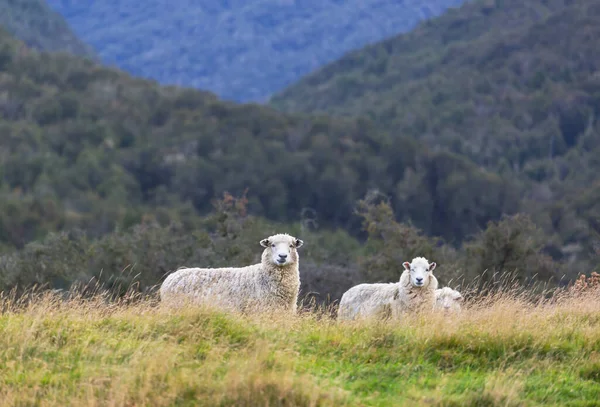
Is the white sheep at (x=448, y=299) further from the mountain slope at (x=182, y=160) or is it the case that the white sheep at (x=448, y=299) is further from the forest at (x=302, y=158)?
the mountain slope at (x=182, y=160)

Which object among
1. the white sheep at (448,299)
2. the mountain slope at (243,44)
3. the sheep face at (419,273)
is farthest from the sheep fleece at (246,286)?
the mountain slope at (243,44)

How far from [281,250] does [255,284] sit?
0.60 m

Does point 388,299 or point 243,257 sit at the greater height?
point 388,299

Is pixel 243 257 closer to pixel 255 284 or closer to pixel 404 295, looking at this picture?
pixel 404 295

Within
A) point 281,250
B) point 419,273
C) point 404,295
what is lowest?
point 404,295

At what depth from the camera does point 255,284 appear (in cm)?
1320

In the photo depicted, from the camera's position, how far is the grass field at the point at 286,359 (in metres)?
8.09

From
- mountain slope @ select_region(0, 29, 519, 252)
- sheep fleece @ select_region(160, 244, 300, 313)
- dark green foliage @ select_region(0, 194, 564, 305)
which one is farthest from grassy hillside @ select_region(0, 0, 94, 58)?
sheep fleece @ select_region(160, 244, 300, 313)

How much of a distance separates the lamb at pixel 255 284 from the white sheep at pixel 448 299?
7.02 feet

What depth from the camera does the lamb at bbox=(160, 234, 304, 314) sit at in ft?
42.6

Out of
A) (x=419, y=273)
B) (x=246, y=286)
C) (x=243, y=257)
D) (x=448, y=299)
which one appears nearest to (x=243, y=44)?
(x=243, y=257)

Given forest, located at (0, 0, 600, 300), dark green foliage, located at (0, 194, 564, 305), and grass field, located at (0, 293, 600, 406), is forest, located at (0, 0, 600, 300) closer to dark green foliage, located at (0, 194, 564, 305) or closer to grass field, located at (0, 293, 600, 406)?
dark green foliage, located at (0, 194, 564, 305)

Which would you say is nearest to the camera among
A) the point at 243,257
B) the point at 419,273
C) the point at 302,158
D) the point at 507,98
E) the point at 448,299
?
the point at 419,273

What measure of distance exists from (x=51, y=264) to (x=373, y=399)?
2631 cm
